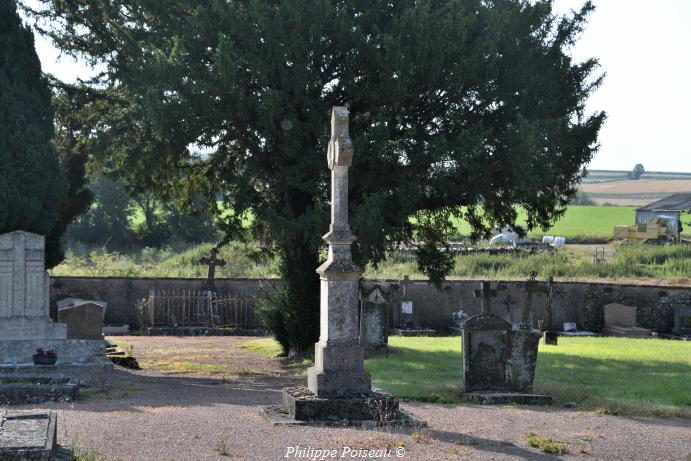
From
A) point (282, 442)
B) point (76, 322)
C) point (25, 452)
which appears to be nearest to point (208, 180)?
point (76, 322)

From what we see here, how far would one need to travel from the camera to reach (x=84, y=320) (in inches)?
819

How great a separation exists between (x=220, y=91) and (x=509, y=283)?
561 inches

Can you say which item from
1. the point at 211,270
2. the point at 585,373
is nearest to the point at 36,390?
the point at 585,373

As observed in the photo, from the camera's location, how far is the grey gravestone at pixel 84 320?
20.8 metres

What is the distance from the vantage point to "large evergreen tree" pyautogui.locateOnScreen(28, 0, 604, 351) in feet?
61.4

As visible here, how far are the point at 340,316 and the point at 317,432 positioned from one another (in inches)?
71.7

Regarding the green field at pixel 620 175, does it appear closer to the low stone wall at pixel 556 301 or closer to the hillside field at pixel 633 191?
the hillside field at pixel 633 191

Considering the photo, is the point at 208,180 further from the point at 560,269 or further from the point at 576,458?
the point at 560,269

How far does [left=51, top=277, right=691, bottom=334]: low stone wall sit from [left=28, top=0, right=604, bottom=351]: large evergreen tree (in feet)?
26.5

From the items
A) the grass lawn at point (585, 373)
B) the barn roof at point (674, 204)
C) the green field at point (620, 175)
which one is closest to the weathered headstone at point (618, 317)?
the grass lawn at point (585, 373)

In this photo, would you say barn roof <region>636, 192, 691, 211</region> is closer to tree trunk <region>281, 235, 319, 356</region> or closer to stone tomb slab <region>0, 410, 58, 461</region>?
tree trunk <region>281, 235, 319, 356</region>

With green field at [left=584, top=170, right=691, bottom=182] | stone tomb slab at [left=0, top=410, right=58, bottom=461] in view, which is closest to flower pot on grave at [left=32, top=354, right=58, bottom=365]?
stone tomb slab at [left=0, top=410, right=58, bottom=461]

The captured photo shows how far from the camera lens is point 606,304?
2992cm

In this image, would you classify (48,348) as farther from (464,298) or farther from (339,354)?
(464,298)
